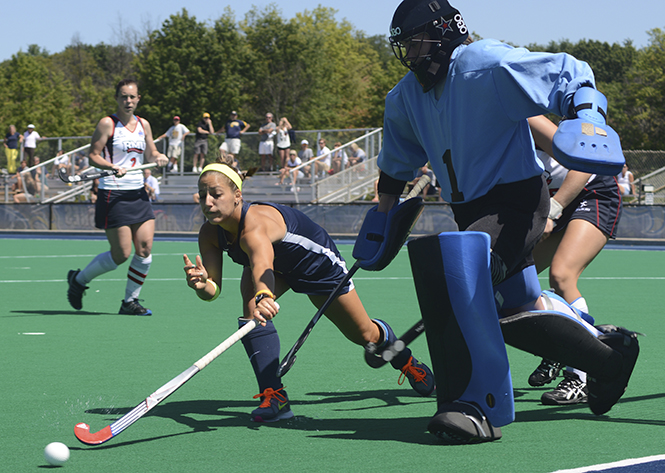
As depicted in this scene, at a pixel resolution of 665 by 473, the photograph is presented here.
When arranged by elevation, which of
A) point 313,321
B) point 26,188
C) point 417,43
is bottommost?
point 26,188

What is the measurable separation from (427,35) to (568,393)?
6.28ft

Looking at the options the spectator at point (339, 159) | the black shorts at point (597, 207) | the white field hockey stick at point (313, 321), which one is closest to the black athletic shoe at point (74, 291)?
the white field hockey stick at point (313, 321)

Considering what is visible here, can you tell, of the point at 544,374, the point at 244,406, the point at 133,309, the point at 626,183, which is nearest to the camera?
the point at 244,406

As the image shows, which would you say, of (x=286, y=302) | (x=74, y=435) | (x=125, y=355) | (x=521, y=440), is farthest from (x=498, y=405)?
(x=286, y=302)

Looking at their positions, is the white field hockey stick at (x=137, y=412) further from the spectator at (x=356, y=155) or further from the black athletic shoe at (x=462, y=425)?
the spectator at (x=356, y=155)

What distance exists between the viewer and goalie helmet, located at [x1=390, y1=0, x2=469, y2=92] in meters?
3.83

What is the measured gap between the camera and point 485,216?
380 centimetres

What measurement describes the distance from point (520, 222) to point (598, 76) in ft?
273

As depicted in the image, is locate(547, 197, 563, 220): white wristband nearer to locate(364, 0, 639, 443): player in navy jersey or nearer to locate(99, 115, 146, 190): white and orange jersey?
locate(364, 0, 639, 443): player in navy jersey

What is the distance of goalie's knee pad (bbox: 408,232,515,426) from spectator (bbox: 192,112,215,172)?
2259 centimetres

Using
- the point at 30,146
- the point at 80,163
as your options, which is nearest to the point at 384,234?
the point at 80,163

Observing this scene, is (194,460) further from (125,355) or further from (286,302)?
(286,302)

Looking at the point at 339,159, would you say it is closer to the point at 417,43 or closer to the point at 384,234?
the point at 384,234

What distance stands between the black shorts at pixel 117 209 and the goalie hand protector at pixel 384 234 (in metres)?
4.34
